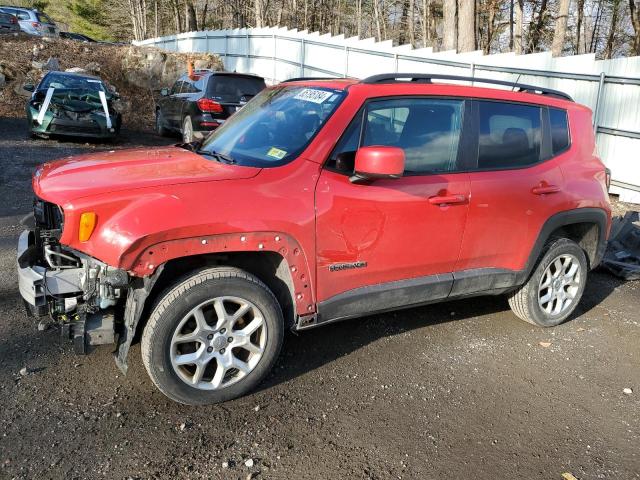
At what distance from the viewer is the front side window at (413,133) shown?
3.61 metres

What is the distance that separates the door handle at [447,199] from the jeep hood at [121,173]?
121 centimetres

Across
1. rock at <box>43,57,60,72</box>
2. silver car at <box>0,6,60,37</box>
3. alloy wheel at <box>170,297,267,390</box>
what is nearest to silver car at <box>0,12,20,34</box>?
silver car at <box>0,6,60,37</box>

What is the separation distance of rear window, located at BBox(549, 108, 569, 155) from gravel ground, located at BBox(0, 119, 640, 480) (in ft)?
4.98

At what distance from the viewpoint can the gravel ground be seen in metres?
2.92

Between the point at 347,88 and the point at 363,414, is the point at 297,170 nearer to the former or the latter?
the point at 347,88

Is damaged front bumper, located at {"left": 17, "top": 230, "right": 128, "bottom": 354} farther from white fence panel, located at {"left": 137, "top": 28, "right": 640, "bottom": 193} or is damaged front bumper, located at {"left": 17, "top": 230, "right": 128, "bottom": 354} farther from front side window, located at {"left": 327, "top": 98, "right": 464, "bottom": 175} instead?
white fence panel, located at {"left": 137, "top": 28, "right": 640, "bottom": 193}

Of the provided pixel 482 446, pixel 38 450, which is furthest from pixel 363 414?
pixel 38 450

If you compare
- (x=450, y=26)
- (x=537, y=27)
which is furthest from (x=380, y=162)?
(x=537, y=27)

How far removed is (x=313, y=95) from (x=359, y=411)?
2093 millimetres

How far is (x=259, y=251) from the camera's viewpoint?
10.9 ft

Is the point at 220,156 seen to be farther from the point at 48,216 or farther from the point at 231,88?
the point at 231,88

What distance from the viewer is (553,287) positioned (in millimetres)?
4789

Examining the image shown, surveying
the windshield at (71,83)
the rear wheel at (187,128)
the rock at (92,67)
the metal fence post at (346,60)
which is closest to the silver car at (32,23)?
the rock at (92,67)

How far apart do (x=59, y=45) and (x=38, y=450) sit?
776 inches
